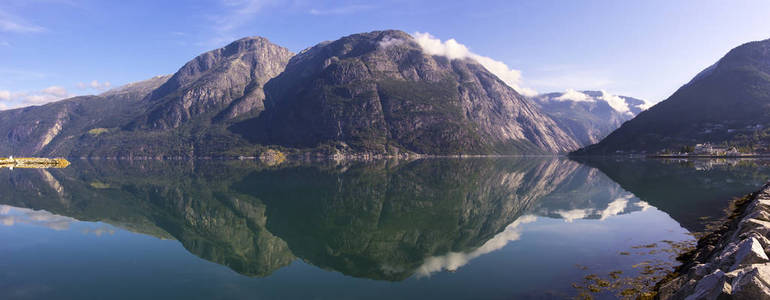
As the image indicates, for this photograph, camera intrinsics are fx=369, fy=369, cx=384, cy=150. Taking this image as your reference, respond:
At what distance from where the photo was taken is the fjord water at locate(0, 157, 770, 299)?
867 inches

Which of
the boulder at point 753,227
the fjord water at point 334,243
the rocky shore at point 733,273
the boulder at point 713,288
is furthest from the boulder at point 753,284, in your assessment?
the boulder at point 753,227

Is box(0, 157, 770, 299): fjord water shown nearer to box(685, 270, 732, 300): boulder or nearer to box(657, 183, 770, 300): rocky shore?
box(657, 183, 770, 300): rocky shore

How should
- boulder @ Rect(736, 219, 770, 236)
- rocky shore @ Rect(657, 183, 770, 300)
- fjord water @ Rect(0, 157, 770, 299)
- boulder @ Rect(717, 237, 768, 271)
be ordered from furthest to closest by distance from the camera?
fjord water @ Rect(0, 157, 770, 299), boulder @ Rect(736, 219, 770, 236), boulder @ Rect(717, 237, 768, 271), rocky shore @ Rect(657, 183, 770, 300)

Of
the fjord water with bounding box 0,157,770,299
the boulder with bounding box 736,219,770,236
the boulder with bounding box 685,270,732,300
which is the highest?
the boulder with bounding box 736,219,770,236

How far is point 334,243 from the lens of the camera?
109 feet

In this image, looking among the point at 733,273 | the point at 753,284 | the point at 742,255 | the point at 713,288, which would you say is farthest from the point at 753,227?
the point at 753,284

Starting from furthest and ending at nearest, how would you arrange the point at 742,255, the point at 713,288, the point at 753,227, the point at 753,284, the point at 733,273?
the point at 753,227 < the point at 742,255 < the point at 713,288 < the point at 733,273 < the point at 753,284

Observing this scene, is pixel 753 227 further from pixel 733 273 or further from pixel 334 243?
pixel 334 243

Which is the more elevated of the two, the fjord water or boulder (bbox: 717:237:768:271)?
boulder (bbox: 717:237:768:271)

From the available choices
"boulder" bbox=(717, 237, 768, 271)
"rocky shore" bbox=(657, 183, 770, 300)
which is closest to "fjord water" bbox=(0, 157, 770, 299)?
"rocky shore" bbox=(657, 183, 770, 300)

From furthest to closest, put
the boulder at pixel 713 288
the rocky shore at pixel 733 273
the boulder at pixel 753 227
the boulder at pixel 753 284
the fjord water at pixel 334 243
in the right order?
1. the fjord water at pixel 334 243
2. the boulder at pixel 753 227
3. the boulder at pixel 713 288
4. the rocky shore at pixel 733 273
5. the boulder at pixel 753 284

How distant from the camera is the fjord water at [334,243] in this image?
72.2 feet

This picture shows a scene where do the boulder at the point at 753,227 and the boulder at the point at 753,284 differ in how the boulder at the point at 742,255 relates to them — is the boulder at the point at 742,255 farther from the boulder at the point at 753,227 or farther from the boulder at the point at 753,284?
the boulder at the point at 753,227

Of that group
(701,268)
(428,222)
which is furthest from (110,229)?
(701,268)
